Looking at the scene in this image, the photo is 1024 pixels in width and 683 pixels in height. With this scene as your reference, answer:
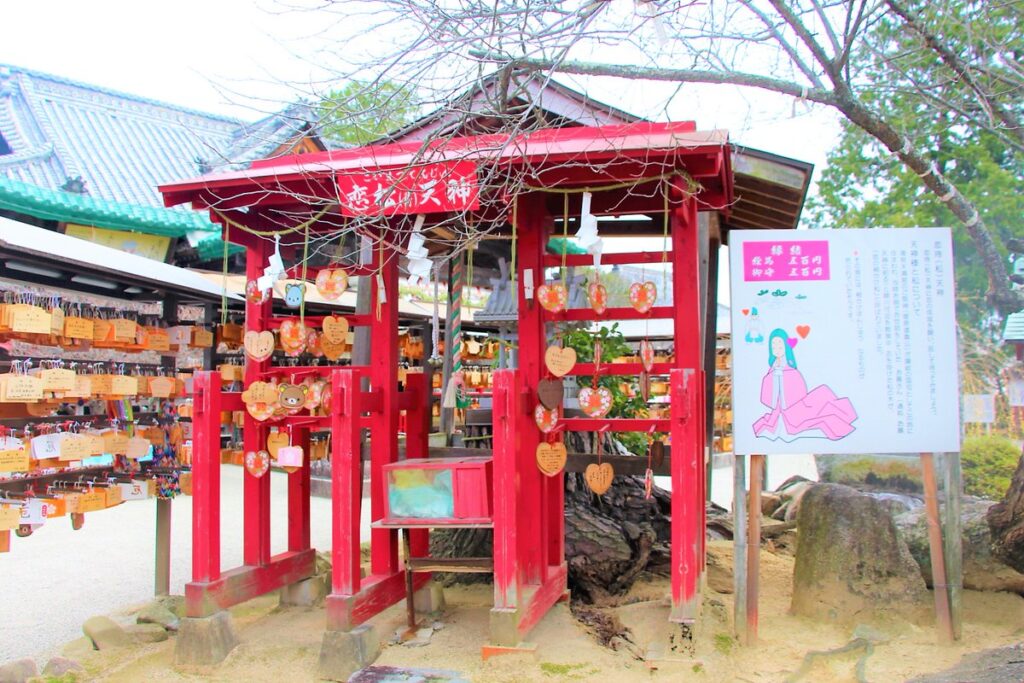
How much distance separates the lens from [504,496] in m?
4.89

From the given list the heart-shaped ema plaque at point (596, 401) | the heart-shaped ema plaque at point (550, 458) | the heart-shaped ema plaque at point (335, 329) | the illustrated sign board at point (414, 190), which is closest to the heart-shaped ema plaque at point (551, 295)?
the heart-shaped ema plaque at point (596, 401)

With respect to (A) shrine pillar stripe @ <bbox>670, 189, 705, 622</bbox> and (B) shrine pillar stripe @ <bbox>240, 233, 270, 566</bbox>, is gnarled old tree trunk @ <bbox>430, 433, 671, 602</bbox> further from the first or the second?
(B) shrine pillar stripe @ <bbox>240, 233, 270, 566</bbox>

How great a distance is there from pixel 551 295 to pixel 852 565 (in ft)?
9.07

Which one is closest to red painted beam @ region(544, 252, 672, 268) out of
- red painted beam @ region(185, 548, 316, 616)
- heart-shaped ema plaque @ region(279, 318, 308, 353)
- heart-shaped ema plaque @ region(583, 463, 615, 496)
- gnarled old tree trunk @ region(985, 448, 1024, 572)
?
heart-shaped ema plaque @ region(583, 463, 615, 496)

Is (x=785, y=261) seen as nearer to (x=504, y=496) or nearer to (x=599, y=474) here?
(x=599, y=474)

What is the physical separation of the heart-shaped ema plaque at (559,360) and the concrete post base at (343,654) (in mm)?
2003

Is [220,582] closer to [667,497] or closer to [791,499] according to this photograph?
[667,497]

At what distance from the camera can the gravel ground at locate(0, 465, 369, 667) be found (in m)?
6.19

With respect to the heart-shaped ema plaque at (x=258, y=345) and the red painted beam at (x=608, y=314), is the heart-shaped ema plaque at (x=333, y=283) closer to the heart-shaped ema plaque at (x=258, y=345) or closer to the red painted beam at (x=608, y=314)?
the heart-shaped ema plaque at (x=258, y=345)

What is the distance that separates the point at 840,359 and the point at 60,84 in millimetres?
18015

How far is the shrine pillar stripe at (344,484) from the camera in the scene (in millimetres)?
5074

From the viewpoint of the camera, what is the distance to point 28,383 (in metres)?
5.06

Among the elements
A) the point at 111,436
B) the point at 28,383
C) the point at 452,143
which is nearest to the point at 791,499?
the point at 452,143

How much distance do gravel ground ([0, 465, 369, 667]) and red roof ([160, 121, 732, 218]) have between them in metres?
3.34
